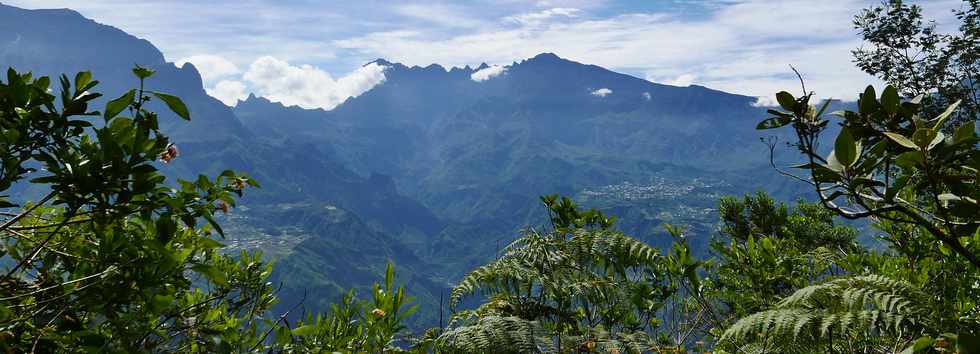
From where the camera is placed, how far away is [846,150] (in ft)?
5.40

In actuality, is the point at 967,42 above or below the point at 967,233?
above

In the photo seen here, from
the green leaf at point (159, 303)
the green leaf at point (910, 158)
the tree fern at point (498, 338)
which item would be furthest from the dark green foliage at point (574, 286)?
the green leaf at point (910, 158)

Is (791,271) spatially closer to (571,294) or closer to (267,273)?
(571,294)

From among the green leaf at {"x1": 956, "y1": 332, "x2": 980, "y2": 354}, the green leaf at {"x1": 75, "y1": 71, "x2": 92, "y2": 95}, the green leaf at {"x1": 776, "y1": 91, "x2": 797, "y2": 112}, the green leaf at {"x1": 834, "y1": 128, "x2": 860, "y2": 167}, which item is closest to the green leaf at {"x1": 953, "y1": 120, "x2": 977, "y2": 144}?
the green leaf at {"x1": 834, "y1": 128, "x2": 860, "y2": 167}

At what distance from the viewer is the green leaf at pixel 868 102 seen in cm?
189

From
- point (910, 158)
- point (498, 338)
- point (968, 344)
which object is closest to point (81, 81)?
point (498, 338)

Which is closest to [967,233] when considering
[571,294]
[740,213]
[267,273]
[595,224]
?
[571,294]

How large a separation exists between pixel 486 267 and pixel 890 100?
3.35 meters

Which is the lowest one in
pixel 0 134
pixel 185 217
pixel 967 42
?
pixel 185 217

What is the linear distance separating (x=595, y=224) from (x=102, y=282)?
434 cm

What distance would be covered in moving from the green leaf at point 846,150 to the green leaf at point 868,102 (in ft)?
1.15

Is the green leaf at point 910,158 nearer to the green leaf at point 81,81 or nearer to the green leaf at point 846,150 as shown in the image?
the green leaf at point 846,150

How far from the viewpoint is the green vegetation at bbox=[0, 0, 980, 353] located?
1.81 metres

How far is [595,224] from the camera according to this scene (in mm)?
5773
